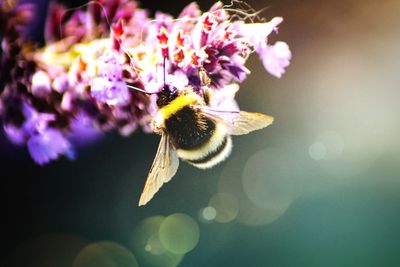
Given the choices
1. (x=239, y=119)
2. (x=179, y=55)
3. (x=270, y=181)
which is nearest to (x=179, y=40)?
(x=179, y=55)

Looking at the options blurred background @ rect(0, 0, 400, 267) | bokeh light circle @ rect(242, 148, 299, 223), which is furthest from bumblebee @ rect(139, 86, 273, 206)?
bokeh light circle @ rect(242, 148, 299, 223)

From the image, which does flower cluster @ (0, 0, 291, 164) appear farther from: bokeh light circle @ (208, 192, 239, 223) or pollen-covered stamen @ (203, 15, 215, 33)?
bokeh light circle @ (208, 192, 239, 223)

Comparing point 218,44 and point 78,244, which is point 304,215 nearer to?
point 78,244


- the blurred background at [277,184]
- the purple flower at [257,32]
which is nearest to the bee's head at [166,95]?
the purple flower at [257,32]

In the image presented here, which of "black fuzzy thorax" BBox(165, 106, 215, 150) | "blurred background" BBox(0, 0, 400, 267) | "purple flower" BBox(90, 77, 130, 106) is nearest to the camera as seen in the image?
"purple flower" BBox(90, 77, 130, 106)

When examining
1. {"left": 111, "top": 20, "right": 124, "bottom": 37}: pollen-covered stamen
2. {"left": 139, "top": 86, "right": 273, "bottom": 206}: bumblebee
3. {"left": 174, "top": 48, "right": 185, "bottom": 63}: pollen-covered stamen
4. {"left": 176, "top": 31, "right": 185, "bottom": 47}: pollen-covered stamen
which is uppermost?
{"left": 176, "top": 31, "right": 185, "bottom": 47}: pollen-covered stamen

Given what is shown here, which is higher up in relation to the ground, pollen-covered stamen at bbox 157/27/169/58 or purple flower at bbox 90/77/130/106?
pollen-covered stamen at bbox 157/27/169/58
